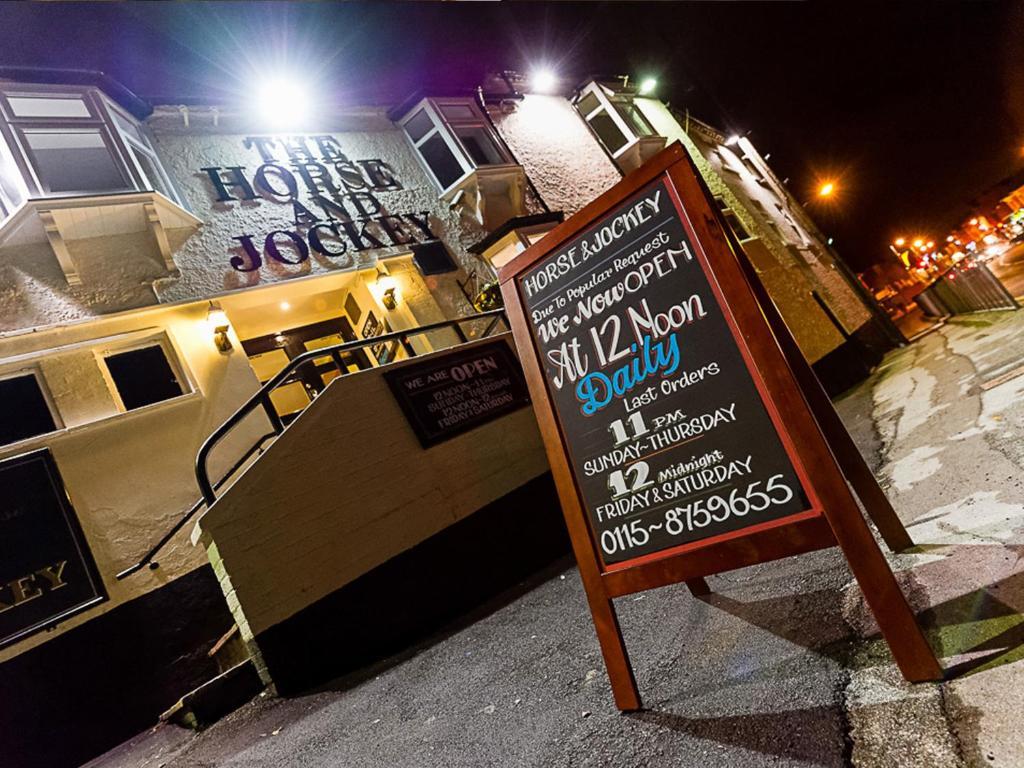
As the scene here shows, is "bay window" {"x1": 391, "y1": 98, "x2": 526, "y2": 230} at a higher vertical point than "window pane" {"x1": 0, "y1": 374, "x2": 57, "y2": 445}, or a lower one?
higher

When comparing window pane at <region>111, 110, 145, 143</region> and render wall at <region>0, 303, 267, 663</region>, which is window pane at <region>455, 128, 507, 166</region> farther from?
render wall at <region>0, 303, 267, 663</region>

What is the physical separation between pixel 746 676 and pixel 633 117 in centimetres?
1748

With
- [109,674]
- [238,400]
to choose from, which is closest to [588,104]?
[238,400]

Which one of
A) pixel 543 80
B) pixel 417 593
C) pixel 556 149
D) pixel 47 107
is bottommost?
pixel 417 593

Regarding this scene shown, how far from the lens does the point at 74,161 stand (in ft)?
25.0

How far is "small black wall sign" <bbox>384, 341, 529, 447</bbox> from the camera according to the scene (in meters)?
5.20

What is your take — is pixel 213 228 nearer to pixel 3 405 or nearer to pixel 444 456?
pixel 3 405

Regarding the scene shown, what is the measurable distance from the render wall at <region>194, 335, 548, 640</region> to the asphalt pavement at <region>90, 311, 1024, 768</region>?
0.90 m

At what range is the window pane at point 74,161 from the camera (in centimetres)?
733

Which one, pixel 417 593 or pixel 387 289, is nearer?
pixel 417 593

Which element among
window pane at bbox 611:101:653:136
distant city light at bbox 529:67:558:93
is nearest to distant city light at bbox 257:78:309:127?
distant city light at bbox 529:67:558:93

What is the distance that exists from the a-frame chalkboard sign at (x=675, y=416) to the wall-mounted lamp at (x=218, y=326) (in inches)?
270

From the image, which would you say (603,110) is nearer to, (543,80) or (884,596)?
(543,80)

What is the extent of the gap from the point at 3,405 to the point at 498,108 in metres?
12.1
